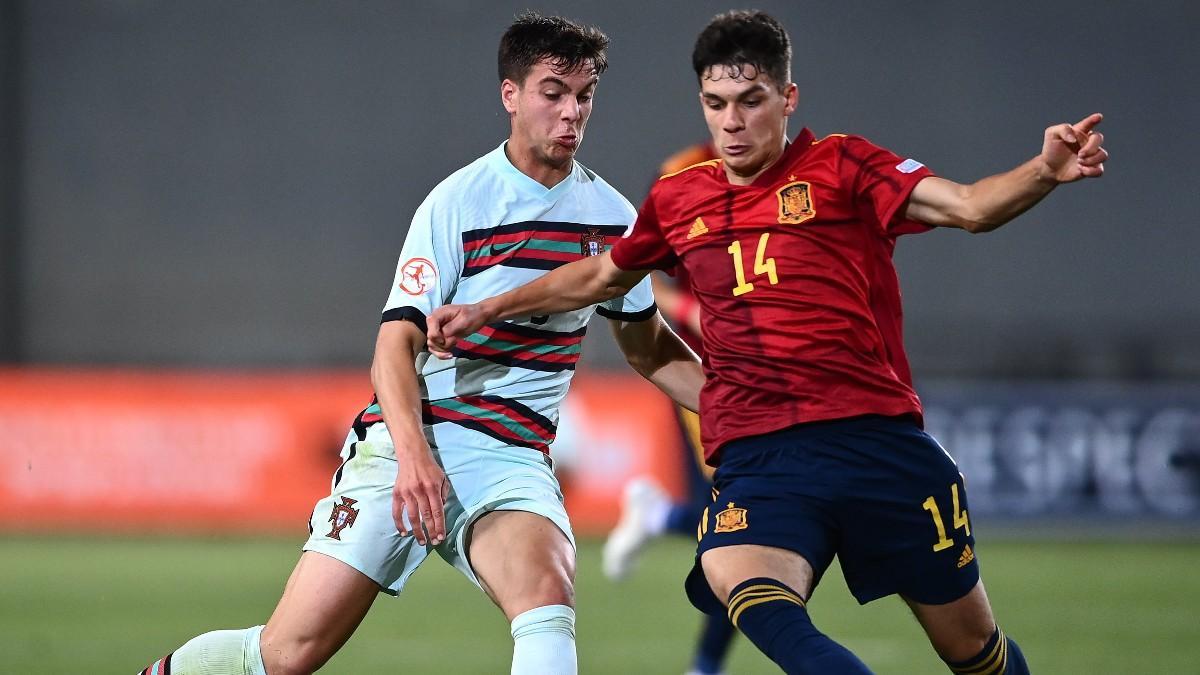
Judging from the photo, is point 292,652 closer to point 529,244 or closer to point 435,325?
point 435,325

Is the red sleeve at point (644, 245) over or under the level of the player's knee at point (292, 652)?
over

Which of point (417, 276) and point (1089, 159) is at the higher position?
point (1089, 159)

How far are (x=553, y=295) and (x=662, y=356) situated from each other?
1.84 feet

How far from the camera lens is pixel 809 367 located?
4043mm

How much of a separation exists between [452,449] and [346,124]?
1360cm

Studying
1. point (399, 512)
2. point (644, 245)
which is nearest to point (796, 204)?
point (644, 245)

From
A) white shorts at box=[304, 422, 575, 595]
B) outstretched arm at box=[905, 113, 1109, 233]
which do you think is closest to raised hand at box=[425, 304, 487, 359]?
white shorts at box=[304, 422, 575, 595]

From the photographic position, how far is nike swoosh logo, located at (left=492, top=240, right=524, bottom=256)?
451 cm

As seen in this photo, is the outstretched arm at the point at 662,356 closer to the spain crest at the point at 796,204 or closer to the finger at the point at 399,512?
the spain crest at the point at 796,204

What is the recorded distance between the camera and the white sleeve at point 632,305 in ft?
15.5

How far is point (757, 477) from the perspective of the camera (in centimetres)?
406

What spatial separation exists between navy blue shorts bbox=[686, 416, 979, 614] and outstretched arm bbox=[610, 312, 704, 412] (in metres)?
0.67

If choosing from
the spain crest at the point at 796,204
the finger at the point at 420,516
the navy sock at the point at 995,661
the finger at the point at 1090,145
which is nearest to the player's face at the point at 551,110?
the spain crest at the point at 796,204

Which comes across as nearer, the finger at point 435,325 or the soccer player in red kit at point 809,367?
the soccer player in red kit at point 809,367
